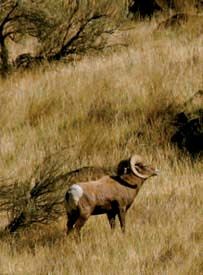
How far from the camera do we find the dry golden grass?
894 centimetres

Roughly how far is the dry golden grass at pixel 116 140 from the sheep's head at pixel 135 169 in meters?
0.53

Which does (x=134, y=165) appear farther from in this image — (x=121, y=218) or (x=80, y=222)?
(x=80, y=222)

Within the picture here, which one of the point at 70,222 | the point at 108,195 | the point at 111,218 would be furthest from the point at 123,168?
the point at 70,222

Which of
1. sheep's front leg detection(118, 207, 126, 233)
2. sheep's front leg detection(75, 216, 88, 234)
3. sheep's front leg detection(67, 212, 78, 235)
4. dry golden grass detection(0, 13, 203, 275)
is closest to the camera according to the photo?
dry golden grass detection(0, 13, 203, 275)

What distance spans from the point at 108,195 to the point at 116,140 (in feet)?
12.1

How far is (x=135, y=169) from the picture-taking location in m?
9.64

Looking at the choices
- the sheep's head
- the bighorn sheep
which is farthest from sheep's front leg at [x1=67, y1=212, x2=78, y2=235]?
the sheep's head

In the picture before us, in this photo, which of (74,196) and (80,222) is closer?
(74,196)

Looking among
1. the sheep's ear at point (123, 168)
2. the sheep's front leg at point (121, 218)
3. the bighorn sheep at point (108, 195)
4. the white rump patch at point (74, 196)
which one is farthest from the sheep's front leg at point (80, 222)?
the sheep's ear at point (123, 168)

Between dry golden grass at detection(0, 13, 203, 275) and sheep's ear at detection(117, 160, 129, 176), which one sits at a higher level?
sheep's ear at detection(117, 160, 129, 176)

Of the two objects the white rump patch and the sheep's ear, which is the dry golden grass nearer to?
the white rump patch

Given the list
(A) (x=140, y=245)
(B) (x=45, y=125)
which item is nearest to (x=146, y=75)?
(B) (x=45, y=125)

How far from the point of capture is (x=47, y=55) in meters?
18.9

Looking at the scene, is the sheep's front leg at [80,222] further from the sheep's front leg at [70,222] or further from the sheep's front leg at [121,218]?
the sheep's front leg at [121,218]
